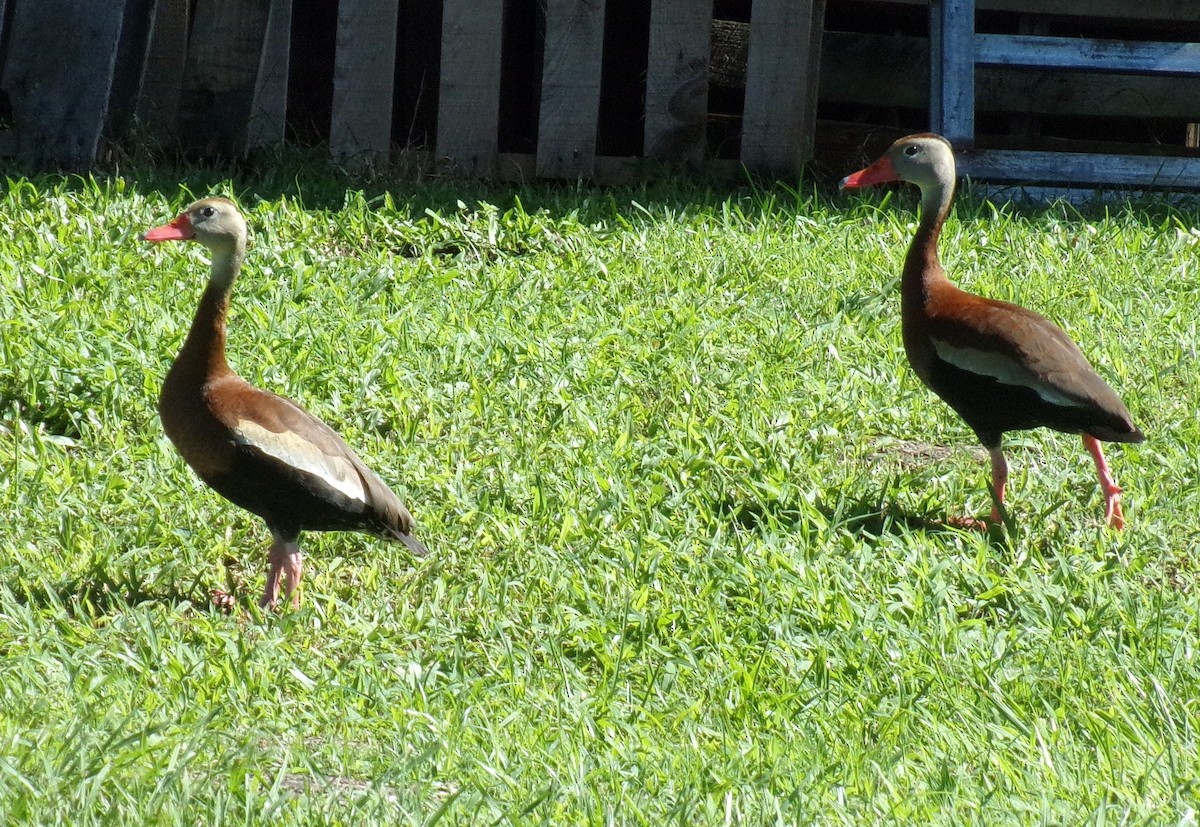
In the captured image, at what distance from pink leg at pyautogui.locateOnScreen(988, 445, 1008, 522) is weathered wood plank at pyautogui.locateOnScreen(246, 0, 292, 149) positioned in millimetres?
4573

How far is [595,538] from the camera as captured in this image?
15.2 ft

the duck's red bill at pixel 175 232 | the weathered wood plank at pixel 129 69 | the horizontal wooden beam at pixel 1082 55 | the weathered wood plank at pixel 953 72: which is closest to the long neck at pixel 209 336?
the duck's red bill at pixel 175 232

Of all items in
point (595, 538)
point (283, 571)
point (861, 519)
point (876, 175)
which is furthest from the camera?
point (876, 175)

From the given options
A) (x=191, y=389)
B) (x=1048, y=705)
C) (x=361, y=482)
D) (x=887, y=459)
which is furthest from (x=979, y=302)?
(x=191, y=389)

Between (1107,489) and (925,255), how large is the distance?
102 cm

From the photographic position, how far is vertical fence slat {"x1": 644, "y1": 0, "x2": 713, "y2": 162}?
26.3 feet

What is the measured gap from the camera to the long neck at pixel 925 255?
17.0 ft

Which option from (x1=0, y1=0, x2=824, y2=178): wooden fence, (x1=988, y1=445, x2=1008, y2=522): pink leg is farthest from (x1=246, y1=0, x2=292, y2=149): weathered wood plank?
(x1=988, y1=445, x2=1008, y2=522): pink leg

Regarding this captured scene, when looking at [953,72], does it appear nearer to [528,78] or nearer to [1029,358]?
[528,78]

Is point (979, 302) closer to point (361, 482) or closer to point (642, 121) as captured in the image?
point (361, 482)

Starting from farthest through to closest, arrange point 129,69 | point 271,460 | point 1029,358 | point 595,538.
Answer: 1. point 129,69
2. point 1029,358
3. point 595,538
4. point 271,460

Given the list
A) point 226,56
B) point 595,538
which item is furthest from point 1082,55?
point 595,538

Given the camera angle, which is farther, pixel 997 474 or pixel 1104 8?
pixel 1104 8

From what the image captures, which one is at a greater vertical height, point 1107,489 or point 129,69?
point 129,69
